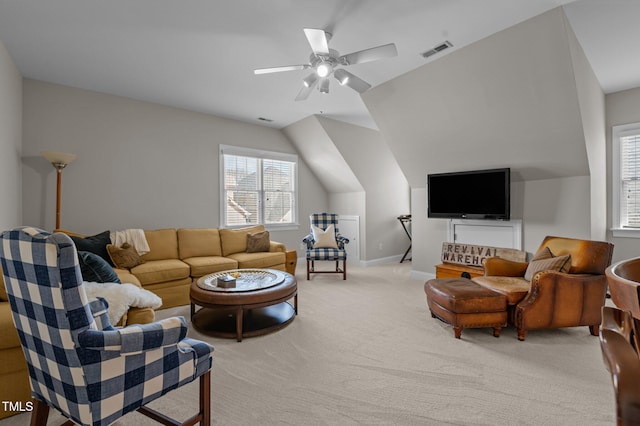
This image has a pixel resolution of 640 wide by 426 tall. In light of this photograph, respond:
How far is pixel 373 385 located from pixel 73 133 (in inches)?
186

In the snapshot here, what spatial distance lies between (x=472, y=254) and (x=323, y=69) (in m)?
3.24

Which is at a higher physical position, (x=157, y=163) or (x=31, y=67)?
(x=31, y=67)

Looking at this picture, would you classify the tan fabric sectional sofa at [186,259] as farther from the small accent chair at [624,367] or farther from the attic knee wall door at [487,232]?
the small accent chair at [624,367]

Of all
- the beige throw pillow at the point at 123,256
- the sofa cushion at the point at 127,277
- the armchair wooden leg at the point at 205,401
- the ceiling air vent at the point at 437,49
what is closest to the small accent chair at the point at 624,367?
the armchair wooden leg at the point at 205,401

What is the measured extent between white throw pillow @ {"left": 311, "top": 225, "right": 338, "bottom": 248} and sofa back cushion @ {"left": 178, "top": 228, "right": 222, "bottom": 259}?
1.63m

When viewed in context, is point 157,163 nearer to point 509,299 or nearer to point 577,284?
point 509,299

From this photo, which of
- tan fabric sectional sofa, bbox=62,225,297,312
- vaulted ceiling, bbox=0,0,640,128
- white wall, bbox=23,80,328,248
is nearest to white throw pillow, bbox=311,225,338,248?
tan fabric sectional sofa, bbox=62,225,297,312

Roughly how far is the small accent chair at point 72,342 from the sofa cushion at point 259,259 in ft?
9.61

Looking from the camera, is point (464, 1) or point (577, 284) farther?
point (577, 284)

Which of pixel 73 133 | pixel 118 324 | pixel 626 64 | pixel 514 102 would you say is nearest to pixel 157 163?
pixel 73 133

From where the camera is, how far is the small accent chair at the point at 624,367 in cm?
54

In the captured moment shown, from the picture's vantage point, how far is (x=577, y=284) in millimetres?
2721

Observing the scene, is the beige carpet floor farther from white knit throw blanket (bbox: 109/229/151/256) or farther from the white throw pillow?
the white throw pillow

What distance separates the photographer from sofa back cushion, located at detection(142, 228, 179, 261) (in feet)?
13.6
